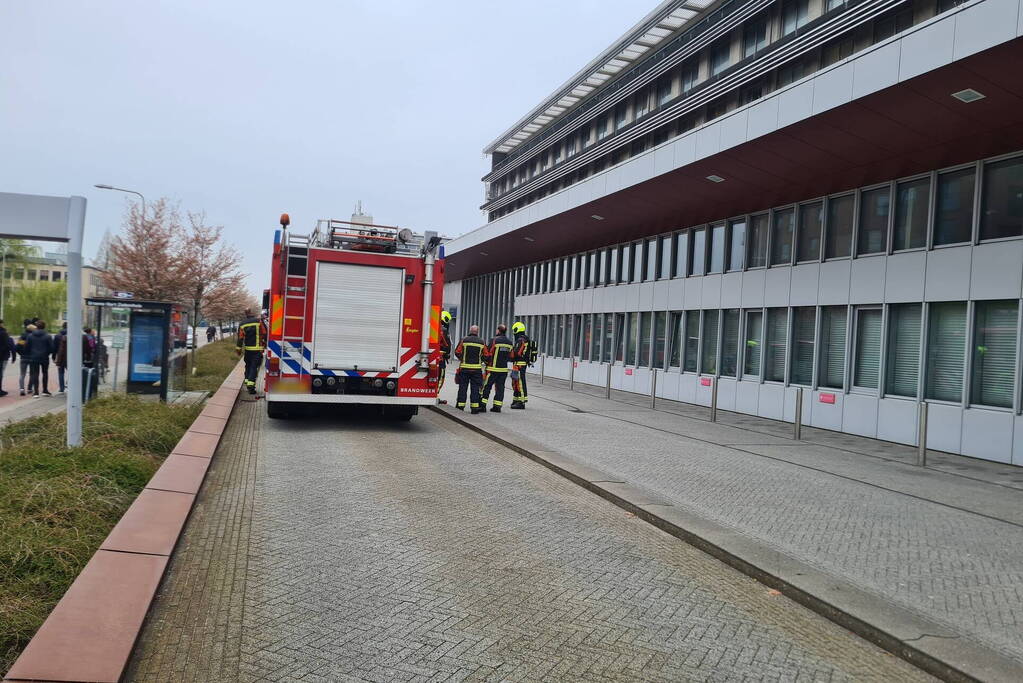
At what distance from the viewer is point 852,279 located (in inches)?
662

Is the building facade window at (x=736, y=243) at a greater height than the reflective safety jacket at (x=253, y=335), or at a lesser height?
greater

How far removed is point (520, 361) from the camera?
1841 cm

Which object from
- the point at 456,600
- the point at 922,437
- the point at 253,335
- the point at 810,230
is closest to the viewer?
the point at 456,600

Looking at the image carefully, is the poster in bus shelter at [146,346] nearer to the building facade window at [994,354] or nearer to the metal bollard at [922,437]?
the metal bollard at [922,437]

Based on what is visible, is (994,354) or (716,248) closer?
(994,354)

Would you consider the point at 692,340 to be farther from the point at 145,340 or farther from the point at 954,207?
the point at 145,340

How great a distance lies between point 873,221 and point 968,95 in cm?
527

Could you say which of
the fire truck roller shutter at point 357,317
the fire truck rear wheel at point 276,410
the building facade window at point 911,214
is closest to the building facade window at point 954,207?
the building facade window at point 911,214

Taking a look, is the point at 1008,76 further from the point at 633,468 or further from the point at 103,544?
the point at 103,544

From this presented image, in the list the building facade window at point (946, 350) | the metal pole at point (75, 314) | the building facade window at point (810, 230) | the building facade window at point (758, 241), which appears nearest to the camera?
the metal pole at point (75, 314)

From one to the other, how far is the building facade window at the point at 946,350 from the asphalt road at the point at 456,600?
8675 mm

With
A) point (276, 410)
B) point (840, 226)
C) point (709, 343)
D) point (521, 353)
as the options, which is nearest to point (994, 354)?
point (840, 226)

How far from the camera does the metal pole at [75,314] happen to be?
27.2 feet

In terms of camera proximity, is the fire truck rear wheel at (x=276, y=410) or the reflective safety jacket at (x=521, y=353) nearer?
the fire truck rear wheel at (x=276, y=410)
